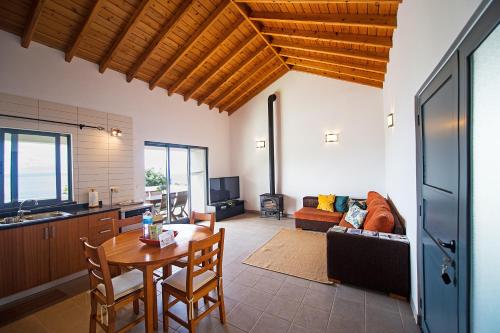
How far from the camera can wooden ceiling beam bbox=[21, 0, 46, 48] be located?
8.47 feet

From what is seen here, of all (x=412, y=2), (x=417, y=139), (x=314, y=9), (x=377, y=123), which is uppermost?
(x=314, y=9)

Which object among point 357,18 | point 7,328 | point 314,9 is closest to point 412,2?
point 357,18

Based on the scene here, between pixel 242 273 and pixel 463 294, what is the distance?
8.09 feet

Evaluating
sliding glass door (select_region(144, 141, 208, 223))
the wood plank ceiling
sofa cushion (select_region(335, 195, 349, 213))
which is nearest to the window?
the wood plank ceiling

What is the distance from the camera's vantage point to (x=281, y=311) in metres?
2.20

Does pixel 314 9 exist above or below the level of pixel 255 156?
above

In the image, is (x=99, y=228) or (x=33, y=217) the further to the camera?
(x=99, y=228)

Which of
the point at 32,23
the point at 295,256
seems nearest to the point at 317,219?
the point at 295,256

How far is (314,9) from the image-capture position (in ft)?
10.6

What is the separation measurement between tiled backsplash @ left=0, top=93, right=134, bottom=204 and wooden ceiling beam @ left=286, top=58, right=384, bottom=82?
4.26m

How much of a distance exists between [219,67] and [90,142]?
3.08 metres

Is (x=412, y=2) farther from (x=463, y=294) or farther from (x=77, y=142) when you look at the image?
(x=77, y=142)

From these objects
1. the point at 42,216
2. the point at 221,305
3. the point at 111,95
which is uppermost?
the point at 111,95

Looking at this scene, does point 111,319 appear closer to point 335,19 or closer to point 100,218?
point 100,218
